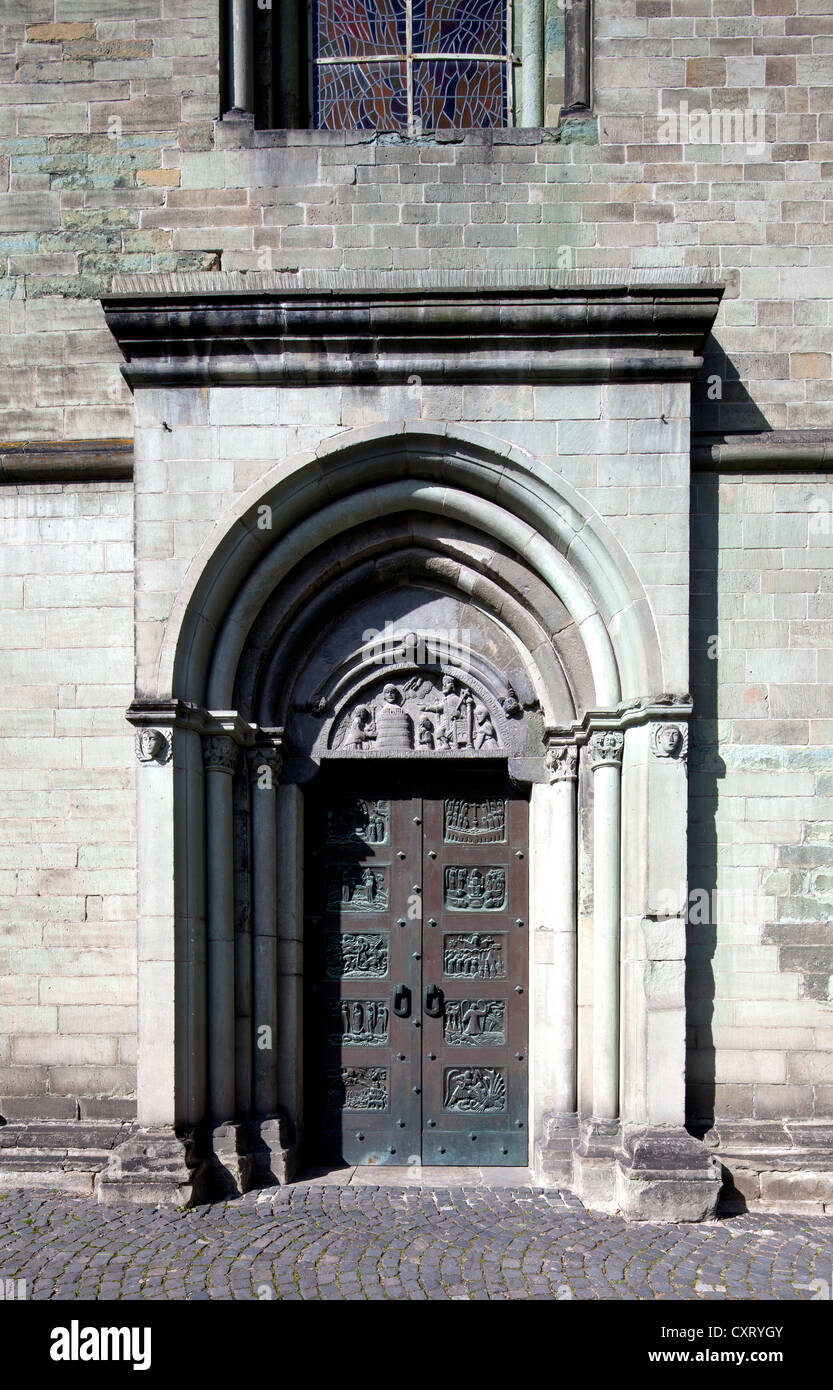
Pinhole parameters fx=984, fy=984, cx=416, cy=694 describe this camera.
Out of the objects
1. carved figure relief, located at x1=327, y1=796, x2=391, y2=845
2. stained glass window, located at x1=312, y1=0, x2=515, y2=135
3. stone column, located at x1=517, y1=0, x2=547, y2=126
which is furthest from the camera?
stained glass window, located at x1=312, y1=0, x2=515, y2=135

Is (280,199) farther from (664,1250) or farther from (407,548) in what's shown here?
(664,1250)

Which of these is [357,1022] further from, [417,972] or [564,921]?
[564,921]

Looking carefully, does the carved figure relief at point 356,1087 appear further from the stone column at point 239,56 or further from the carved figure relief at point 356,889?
the stone column at point 239,56

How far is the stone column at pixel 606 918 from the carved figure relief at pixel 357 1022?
125 centimetres

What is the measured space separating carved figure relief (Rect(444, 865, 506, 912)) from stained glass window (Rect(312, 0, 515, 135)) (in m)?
4.58

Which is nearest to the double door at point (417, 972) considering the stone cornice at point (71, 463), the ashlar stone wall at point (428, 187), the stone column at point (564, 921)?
the stone column at point (564, 921)

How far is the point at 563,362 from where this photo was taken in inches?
205

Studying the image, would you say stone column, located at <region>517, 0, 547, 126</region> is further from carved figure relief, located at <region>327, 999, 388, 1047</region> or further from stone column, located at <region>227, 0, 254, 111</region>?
carved figure relief, located at <region>327, 999, 388, 1047</region>

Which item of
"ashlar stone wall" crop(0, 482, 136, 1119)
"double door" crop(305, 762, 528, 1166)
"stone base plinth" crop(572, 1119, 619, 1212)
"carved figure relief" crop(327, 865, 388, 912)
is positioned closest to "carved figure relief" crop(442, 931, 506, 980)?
"double door" crop(305, 762, 528, 1166)

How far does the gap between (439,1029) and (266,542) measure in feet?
9.68

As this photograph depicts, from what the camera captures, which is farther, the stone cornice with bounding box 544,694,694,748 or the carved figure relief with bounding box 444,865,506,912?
the carved figure relief with bounding box 444,865,506,912

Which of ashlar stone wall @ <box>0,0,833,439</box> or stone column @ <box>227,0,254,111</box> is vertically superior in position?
stone column @ <box>227,0,254,111</box>

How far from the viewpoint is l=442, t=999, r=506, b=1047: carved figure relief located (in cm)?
570

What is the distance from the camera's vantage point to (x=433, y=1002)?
5.69 metres
